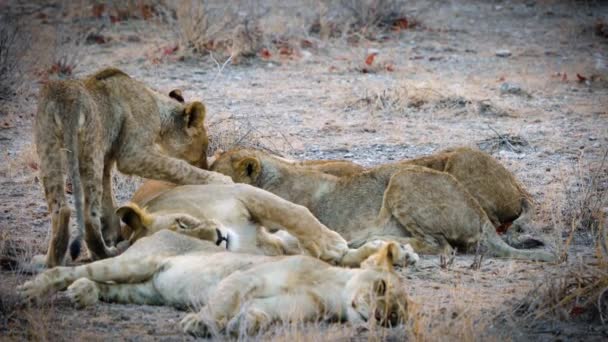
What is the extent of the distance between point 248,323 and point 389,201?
7.44 feet

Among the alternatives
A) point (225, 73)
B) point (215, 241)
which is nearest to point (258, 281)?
point (215, 241)

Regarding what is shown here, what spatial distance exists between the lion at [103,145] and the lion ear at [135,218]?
0.49ft

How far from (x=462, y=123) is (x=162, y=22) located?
5562mm

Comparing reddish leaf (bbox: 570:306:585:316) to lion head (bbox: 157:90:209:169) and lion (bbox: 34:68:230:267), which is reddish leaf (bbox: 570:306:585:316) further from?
lion head (bbox: 157:90:209:169)

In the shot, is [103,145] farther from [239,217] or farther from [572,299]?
[572,299]

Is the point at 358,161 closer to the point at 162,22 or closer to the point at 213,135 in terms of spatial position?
the point at 213,135

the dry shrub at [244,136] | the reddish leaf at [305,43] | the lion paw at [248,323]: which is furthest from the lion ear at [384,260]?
the reddish leaf at [305,43]

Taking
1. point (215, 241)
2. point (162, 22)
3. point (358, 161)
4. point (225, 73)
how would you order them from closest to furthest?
1. point (215, 241)
2. point (358, 161)
3. point (225, 73)
4. point (162, 22)

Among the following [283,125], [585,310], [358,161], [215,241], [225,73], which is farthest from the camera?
[225,73]

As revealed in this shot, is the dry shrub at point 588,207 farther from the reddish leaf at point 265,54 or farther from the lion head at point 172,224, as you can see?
the reddish leaf at point 265,54

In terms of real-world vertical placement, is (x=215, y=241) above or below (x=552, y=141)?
above

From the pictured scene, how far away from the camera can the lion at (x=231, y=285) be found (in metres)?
4.48

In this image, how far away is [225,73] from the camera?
474 inches

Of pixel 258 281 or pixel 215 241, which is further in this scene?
pixel 215 241
